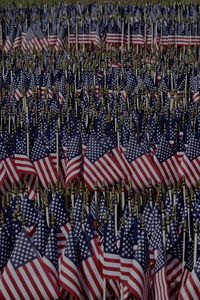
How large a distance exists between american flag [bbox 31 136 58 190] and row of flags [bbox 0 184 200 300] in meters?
5.94

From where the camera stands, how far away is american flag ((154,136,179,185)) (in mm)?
20250

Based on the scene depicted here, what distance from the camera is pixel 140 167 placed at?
1975cm

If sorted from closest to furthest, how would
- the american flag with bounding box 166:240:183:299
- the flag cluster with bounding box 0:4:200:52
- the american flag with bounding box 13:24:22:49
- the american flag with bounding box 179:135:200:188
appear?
the american flag with bounding box 166:240:183:299
the american flag with bounding box 179:135:200:188
the flag cluster with bounding box 0:4:200:52
the american flag with bounding box 13:24:22:49

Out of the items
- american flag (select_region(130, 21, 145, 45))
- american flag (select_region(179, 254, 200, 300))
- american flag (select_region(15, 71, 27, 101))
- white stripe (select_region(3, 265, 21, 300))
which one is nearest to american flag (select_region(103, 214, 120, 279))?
american flag (select_region(179, 254, 200, 300))

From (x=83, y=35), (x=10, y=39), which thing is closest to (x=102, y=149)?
(x=83, y=35)

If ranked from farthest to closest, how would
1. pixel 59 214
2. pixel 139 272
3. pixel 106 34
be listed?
pixel 106 34, pixel 59 214, pixel 139 272

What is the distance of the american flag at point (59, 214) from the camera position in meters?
15.0

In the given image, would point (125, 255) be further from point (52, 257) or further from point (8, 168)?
point (8, 168)

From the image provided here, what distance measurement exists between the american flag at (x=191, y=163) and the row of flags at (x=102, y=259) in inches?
208

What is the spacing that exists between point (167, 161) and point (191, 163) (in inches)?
29.1

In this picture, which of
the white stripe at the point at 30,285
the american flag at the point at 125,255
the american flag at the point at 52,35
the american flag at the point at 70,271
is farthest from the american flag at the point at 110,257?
the american flag at the point at 52,35

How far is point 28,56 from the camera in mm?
37062

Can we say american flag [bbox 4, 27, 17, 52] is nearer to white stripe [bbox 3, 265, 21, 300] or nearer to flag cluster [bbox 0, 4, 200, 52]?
flag cluster [bbox 0, 4, 200, 52]

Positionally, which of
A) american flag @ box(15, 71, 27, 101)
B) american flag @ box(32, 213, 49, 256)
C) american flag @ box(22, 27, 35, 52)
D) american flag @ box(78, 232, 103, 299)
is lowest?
american flag @ box(78, 232, 103, 299)
